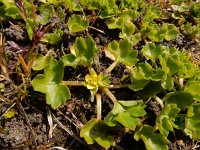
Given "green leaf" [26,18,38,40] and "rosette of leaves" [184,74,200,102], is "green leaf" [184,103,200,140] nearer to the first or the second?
"rosette of leaves" [184,74,200,102]

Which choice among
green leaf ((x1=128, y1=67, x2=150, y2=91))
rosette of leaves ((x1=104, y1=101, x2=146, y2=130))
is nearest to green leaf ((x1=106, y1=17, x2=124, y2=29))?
green leaf ((x1=128, y1=67, x2=150, y2=91))

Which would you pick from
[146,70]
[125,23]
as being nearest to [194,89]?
[146,70]

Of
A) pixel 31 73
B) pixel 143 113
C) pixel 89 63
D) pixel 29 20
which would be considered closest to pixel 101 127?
pixel 143 113

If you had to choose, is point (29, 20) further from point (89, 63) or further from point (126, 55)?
point (126, 55)

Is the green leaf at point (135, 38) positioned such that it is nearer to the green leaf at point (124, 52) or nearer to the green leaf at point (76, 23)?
the green leaf at point (124, 52)

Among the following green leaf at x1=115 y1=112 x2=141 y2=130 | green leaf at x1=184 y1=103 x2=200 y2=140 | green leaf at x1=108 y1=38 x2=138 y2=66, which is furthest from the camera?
green leaf at x1=108 y1=38 x2=138 y2=66

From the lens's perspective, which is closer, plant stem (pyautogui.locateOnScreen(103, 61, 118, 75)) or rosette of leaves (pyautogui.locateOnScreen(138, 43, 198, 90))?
rosette of leaves (pyautogui.locateOnScreen(138, 43, 198, 90))
